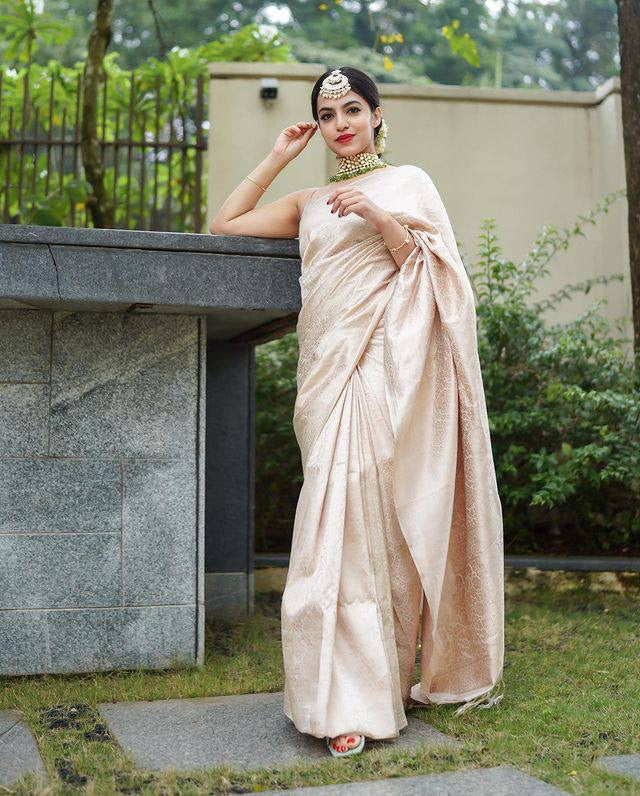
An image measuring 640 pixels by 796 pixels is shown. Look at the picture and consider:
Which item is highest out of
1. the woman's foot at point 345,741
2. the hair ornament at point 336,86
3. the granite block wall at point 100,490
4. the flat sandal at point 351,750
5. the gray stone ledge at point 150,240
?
the hair ornament at point 336,86

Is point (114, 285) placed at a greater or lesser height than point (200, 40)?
lesser

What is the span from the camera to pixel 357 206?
2893mm

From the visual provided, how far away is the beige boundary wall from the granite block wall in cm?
344

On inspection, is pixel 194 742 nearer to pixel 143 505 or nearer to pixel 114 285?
pixel 143 505

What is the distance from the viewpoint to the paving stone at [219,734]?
2611mm

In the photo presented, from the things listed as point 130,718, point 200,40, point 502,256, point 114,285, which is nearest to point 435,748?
point 130,718

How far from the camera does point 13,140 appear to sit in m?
7.32

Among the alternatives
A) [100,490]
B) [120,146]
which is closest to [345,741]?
[100,490]

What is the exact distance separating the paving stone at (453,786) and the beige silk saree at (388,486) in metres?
0.27

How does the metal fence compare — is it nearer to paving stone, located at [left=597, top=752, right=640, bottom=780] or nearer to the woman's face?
the woman's face

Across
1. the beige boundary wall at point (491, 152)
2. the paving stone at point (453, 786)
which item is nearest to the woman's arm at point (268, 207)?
the paving stone at point (453, 786)

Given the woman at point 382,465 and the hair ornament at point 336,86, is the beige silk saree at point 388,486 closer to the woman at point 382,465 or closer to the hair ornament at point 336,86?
the woman at point 382,465

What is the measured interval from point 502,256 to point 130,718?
482 centimetres

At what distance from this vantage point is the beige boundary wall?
689 cm
